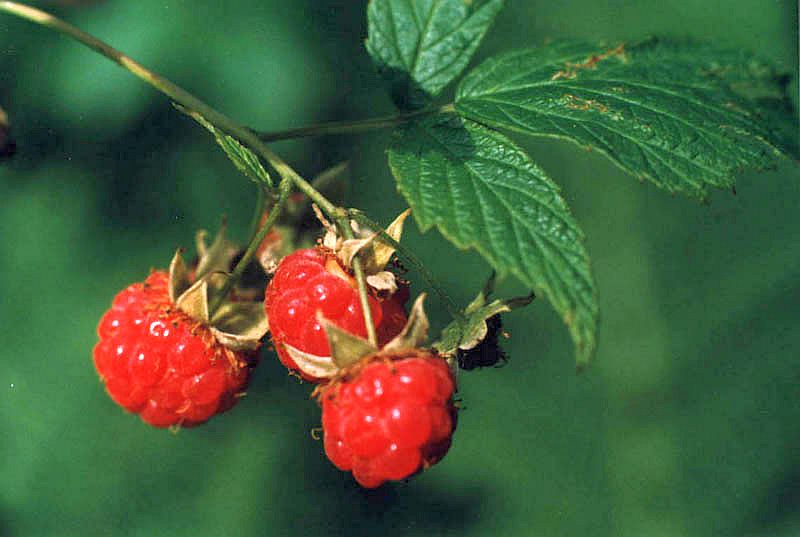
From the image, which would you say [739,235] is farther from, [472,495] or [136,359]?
[136,359]

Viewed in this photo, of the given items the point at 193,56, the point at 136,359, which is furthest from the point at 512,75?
the point at 193,56

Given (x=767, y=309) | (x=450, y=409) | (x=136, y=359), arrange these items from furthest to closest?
(x=767, y=309), (x=136, y=359), (x=450, y=409)

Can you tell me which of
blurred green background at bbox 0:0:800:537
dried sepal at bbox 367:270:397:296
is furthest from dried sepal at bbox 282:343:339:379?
blurred green background at bbox 0:0:800:537

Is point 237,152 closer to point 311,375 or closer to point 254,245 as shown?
point 254,245

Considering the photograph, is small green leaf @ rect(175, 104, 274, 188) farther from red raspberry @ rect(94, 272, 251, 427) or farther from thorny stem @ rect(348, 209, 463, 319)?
red raspberry @ rect(94, 272, 251, 427)

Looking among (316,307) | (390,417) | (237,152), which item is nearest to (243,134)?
(237,152)

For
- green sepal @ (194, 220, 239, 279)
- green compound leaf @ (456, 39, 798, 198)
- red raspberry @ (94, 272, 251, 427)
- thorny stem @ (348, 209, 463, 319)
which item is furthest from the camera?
green sepal @ (194, 220, 239, 279)

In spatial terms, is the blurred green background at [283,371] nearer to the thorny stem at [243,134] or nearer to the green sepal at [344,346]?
the thorny stem at [243,134]
